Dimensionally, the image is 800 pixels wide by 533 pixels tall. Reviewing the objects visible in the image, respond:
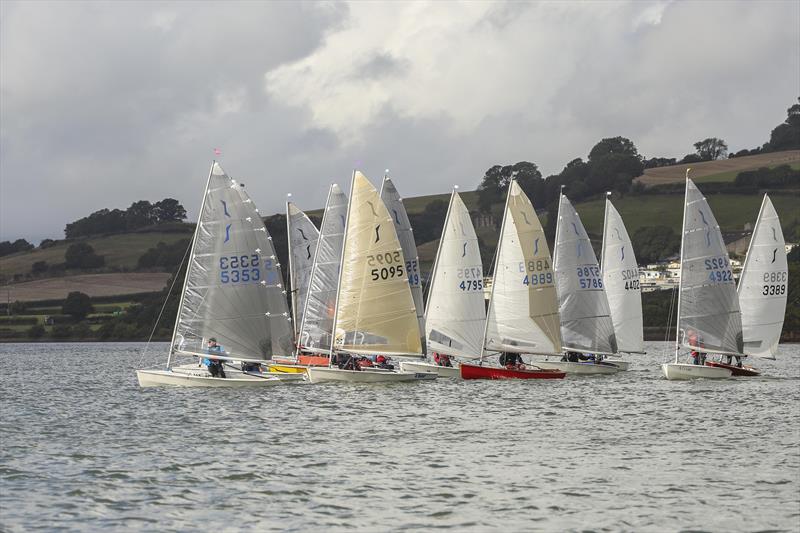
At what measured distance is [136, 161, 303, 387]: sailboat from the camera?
50.6m

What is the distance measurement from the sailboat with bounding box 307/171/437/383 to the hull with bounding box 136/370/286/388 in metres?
3.70

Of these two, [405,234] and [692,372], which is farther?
[405,234]

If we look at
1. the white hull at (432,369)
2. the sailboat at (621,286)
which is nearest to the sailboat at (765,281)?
the sailboat at (621,286)

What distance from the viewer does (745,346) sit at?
67.3 metres

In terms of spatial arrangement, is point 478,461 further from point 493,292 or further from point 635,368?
point 635,368

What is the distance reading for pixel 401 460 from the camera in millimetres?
32875

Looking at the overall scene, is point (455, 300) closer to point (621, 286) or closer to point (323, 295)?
point (323, 295)

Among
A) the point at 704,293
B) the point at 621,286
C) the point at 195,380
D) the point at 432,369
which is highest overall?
the point at 621,286

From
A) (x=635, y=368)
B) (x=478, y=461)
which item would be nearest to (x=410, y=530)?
(x=478, y=461)

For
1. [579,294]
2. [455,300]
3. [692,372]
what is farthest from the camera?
[579,294]

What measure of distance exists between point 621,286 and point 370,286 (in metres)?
26.2

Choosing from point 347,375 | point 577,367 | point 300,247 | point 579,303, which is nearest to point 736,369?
point 577,367

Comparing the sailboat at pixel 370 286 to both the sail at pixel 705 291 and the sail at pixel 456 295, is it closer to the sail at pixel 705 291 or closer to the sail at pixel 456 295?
the sail at pixel 456 295

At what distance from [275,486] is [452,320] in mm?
32974
